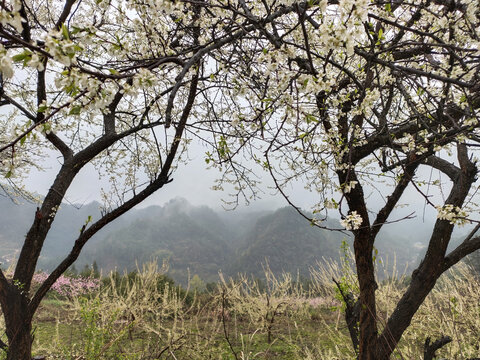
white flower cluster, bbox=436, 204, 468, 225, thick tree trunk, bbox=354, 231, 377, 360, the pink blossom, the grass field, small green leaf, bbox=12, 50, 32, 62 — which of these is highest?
small green leaf, bbox=12, 50, 32, 62

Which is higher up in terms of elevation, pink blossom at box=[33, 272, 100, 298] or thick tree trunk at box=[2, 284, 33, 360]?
thick tree trunk at box=[2, 284, 33, 360]

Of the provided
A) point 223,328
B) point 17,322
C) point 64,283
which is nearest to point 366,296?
point 17,322

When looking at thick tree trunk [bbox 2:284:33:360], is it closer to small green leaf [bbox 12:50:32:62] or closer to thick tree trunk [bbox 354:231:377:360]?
small green leaf [bbox 12:50:32:62]

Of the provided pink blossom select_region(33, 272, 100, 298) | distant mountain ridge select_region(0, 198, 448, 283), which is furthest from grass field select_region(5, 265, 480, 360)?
distant mountain ridge select_region(0, 198, 448, 283)

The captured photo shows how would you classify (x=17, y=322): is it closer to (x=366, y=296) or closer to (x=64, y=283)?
(x=366, y=296)

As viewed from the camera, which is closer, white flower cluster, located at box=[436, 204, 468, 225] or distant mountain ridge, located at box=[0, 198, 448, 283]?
white flower cluster, located at box=[436, 204, 468, 225]

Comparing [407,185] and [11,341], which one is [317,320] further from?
[11,341]

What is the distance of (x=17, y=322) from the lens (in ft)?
9.06

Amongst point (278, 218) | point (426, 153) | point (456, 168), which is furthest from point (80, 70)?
point (278, 218)

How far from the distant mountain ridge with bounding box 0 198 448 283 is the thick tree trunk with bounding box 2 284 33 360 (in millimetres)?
71108

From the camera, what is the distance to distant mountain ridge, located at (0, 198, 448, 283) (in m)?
88.2

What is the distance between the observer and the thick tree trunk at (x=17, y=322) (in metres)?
2.75

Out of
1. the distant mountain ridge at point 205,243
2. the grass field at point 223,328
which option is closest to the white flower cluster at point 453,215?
the grass field at point 223,328

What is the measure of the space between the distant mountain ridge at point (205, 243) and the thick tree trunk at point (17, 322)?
233ft
